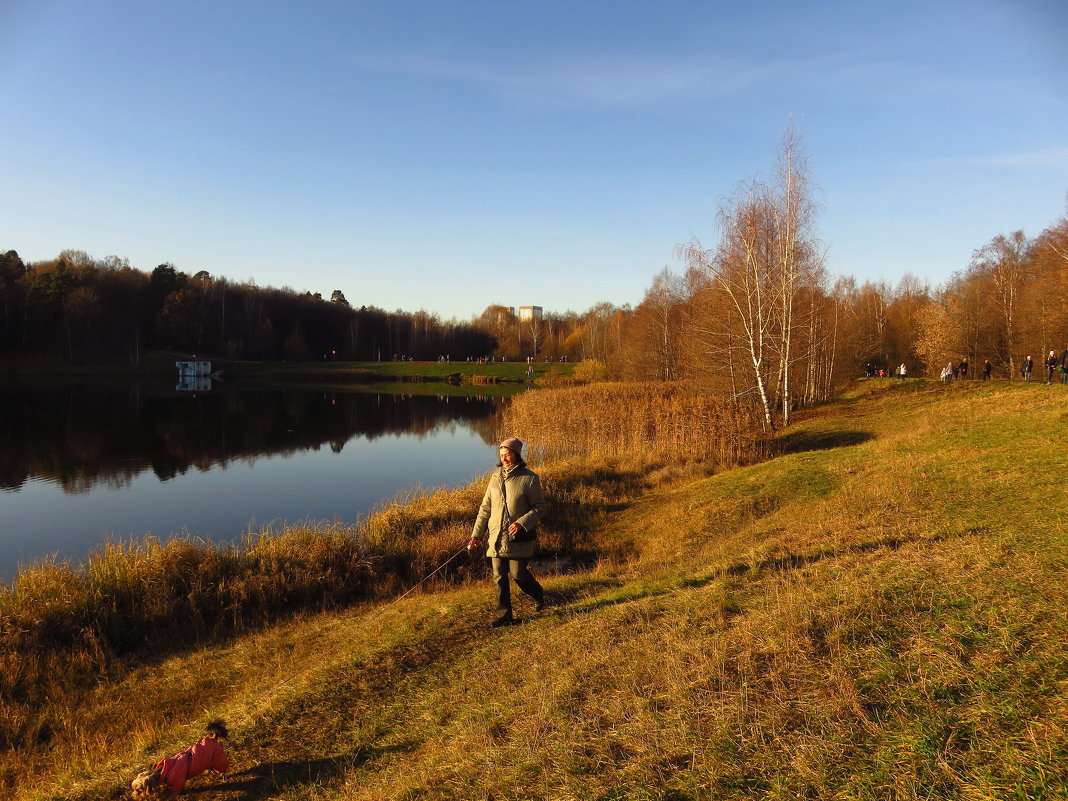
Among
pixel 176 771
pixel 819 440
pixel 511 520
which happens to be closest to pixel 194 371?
pixel 819 440

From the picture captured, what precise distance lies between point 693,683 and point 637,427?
17.5 m

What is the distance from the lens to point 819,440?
1939cm

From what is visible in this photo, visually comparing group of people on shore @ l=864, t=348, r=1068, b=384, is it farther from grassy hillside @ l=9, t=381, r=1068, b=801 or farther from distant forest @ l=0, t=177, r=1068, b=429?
grassy hillside @ l=9, t=381, r=1068, b=801

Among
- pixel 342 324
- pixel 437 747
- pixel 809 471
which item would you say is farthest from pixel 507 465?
pixel 342 324

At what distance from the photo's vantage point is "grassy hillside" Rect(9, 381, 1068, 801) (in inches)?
127

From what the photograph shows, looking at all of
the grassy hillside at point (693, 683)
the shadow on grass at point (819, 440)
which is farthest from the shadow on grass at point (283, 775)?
the shadow on grass at point (819, 440)

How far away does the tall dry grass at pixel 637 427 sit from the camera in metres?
18.5

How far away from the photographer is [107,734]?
5.72 m

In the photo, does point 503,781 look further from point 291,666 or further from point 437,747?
point 291,666

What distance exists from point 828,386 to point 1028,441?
23.6m

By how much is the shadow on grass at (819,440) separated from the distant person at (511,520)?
13861 mm

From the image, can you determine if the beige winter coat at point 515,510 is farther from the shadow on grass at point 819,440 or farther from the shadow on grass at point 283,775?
the shadow on grass at point 819,440

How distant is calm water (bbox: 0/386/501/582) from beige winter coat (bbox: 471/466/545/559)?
923 cm

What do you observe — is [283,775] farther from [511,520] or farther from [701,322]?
[701,322]
